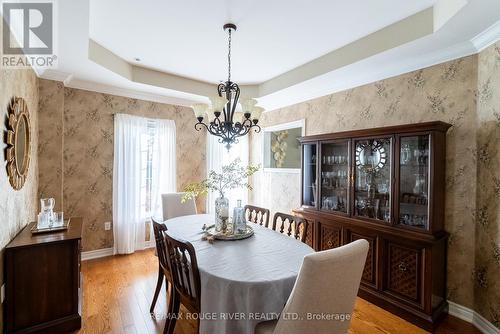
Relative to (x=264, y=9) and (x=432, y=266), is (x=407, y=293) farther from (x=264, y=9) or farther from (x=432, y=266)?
(x=264, y=9)

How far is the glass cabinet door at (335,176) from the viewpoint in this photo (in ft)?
9.95

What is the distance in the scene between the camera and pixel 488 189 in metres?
2.15

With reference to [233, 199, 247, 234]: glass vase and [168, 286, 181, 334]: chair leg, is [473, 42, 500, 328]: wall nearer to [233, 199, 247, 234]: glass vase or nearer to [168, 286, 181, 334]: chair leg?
[233, 199, 247, 234]: glass vase

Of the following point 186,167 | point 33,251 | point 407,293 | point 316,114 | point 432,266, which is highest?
point 316,114

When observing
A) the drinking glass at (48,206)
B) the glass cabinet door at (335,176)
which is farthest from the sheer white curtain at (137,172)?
the glass cabinet door at (335,176)

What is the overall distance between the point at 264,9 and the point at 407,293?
114 inches

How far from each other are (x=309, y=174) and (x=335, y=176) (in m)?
0.41

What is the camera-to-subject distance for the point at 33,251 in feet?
6.54

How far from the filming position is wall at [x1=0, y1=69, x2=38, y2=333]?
1.84 meters

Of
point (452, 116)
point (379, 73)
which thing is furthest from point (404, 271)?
point (379, 73)

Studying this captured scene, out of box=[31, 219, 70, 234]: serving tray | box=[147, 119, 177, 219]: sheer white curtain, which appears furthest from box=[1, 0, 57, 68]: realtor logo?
box=[147, 119, 177, 219]: sheer white curtain

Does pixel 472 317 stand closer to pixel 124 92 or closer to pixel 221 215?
pixel 221 215

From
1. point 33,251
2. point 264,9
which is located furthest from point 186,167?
point 264,9

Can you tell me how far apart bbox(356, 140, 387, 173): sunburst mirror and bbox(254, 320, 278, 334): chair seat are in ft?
6.51
